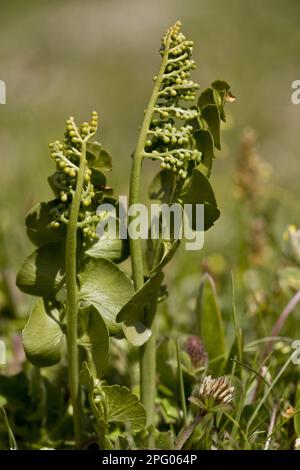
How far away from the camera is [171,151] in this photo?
131 centimetres

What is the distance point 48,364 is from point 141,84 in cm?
647

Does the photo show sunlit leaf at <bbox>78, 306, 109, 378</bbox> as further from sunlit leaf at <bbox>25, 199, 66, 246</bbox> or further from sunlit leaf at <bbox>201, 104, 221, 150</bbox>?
sunlit leaf at <bbox>201, 104, 221, 150</bbox>

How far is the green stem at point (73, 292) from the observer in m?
1.28

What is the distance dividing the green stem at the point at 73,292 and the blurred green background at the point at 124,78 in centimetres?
104

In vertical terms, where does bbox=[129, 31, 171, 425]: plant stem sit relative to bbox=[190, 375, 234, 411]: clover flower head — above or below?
above

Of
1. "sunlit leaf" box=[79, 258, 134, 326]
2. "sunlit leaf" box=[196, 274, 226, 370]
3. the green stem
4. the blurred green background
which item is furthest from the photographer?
the blurred green background

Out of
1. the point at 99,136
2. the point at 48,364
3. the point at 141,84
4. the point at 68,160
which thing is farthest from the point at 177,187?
the point at 141,84

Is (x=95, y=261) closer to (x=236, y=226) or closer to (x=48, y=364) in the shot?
(x=48, y=364)

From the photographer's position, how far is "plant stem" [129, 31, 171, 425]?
1.32 meters

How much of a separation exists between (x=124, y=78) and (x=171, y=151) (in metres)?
6.64

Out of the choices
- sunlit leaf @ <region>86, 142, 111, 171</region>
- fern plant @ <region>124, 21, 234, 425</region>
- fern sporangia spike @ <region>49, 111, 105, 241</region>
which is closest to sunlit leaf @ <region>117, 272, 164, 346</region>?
fern plant @ <region>124, 21, 234, 425</region>

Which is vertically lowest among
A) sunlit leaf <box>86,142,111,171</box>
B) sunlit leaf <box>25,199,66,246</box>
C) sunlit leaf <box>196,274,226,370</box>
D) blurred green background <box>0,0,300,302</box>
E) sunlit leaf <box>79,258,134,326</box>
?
sunlit leaf <box>196,274,226,370</box>

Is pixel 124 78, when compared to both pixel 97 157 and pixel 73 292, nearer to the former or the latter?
pixel 97 157

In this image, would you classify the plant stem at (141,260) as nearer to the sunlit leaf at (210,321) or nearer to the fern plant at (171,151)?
the fern plant at (171,151)
